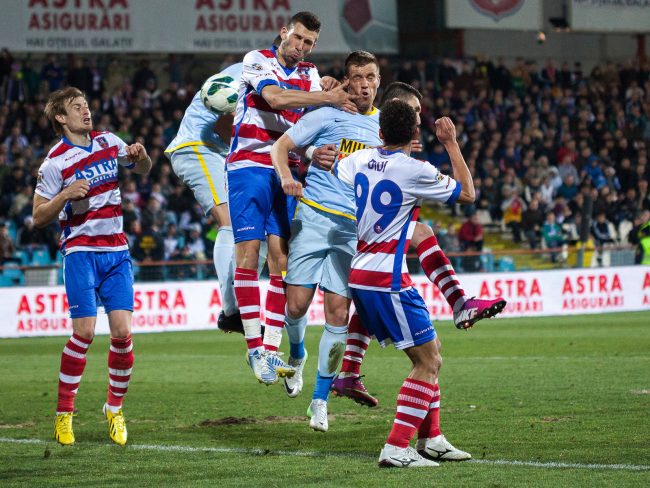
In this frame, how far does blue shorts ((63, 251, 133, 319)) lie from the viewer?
350 inches

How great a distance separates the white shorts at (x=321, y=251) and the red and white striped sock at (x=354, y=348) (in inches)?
13.0

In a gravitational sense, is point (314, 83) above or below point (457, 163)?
above

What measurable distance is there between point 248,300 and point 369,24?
856 inches

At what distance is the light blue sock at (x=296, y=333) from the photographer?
29.9ft

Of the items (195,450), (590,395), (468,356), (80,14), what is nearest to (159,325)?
(468,356)

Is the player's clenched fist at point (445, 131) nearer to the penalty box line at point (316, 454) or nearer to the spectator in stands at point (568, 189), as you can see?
the penalty box line at point (316, 454)

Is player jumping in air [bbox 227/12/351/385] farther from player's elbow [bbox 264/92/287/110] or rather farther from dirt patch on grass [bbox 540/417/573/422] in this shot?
dirt patch on grass [bbox 540/417/573/422]

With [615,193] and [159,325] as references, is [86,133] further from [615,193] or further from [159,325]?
[615,193]

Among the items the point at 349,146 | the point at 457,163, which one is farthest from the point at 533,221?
the point at 457,163

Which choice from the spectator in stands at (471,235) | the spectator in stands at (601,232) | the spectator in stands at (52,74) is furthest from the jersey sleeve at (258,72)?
the spectator in stands at (52,74)

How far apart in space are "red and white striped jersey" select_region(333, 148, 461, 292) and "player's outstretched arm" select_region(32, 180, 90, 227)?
2215 millimetres

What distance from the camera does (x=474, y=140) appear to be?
28.4m

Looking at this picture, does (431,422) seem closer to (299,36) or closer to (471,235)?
(299,36)

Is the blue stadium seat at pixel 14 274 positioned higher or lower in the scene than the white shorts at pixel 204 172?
lower
